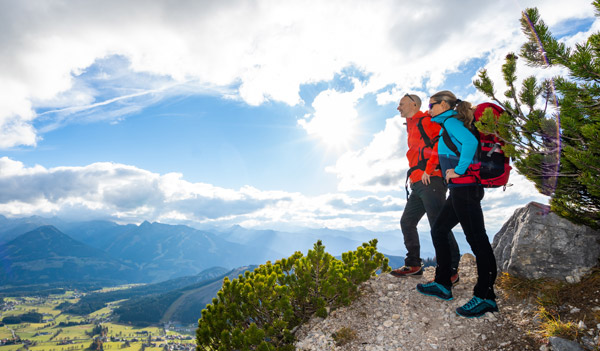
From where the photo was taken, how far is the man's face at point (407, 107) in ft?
21.9

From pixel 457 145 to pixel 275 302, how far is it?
4610 millimetres

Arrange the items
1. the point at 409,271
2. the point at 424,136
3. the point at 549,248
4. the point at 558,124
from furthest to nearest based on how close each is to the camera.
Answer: the point at 409,271 < the point at 424,136 < the point at 549,248 < the point at 558,124

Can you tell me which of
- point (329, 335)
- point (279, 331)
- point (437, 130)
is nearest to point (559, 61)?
point (437, 130)

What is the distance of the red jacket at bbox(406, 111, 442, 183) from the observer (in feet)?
20.6

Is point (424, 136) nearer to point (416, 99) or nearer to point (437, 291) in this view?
point (416, 99)

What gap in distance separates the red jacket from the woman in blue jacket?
2.61ft

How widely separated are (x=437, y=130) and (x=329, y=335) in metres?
4.71

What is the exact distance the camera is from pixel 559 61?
4039 mm

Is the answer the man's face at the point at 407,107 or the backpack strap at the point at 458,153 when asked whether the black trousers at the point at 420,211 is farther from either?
the man's face at the point at 407,107

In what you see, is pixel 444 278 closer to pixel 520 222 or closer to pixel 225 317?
pixel 520 222

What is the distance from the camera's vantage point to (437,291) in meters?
6.26

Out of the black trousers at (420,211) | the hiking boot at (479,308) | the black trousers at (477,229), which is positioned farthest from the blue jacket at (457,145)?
the hiking boot at (479,308)

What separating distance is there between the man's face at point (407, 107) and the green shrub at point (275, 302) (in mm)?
3594

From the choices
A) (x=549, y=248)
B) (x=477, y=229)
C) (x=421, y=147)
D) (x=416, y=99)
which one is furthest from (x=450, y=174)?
(x=549, y=248)
